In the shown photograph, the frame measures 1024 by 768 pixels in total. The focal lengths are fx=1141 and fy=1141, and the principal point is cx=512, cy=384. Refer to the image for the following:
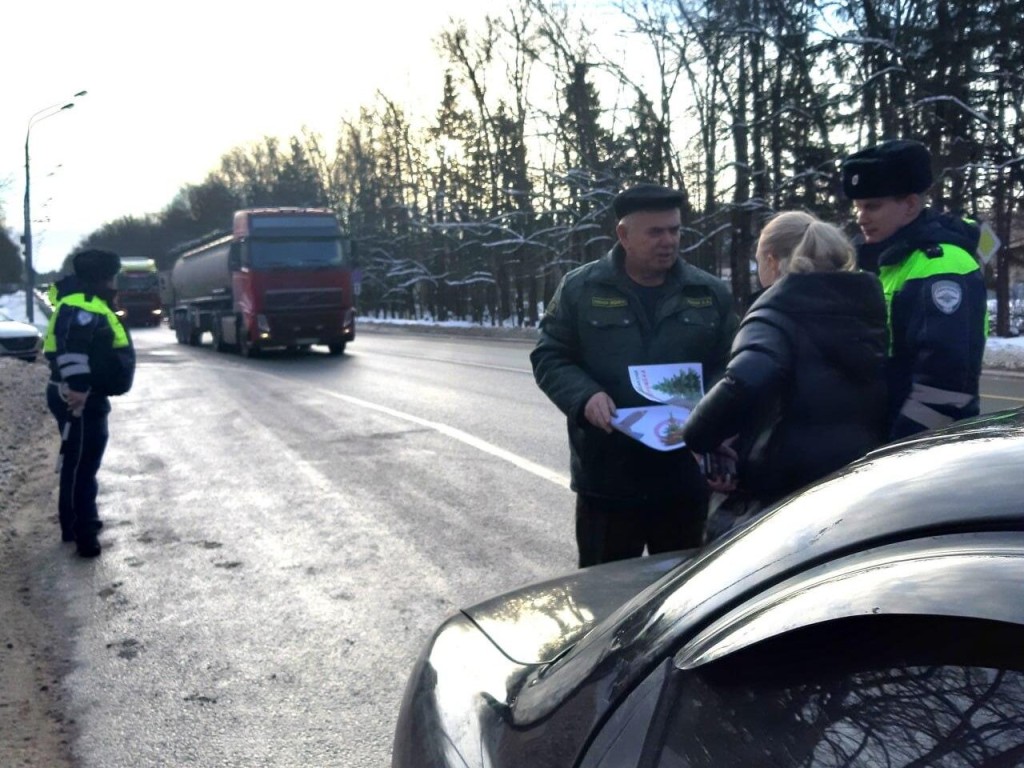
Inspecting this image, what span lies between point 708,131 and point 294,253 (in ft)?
35.6

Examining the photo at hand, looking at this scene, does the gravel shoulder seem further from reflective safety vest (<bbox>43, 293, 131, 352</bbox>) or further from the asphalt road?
→ reflective safety vest (<bbox>43, 293, 131, 352</bbox>)

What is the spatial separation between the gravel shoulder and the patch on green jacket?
7.68 feet

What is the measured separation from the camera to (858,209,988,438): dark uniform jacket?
3.07 metres

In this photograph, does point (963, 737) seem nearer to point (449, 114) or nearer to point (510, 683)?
point (510, 683)

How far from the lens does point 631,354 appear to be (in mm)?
3617

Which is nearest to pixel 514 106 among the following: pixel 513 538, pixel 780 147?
pixel 780 147

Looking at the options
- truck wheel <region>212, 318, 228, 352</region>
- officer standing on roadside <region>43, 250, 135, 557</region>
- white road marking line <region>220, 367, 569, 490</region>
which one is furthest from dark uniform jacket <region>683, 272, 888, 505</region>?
truck wheel <region>212, 318, 228, 352</region>

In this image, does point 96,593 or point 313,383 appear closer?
point 96,593

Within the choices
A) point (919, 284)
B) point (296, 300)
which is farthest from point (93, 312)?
point (296, 300)

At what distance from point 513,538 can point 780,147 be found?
2097 centimetres

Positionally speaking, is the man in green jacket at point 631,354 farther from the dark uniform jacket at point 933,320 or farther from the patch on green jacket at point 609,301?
the dark uniform jacket at point 933,320

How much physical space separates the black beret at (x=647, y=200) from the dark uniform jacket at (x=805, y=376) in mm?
662

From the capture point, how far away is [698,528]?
12.6ft

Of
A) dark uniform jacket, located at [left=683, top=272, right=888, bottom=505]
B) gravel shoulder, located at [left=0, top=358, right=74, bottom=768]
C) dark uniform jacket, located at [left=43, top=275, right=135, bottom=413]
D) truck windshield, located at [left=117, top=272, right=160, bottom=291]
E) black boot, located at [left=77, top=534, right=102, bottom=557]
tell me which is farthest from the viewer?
truck windshield, located at [left=117, top=272, right=160, bottom=291]
